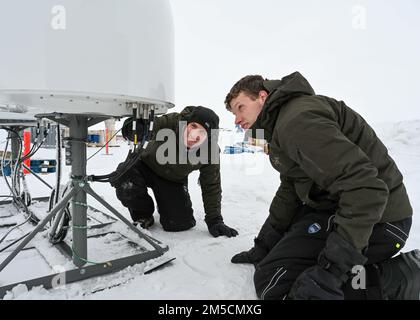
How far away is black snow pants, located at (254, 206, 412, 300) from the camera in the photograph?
1.13 metres

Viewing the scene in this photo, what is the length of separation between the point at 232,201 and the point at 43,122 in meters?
1.80

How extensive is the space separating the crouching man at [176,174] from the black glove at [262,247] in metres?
0.40

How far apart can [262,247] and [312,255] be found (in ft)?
1.33

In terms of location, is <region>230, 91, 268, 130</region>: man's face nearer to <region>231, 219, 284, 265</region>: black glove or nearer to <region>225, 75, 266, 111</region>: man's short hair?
<region>225, 75, 266, 111</region>: man's short hair

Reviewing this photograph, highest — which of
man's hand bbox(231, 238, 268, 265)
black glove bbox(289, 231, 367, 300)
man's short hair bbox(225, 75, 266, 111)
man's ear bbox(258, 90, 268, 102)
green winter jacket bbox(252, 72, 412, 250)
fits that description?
man's short hair bbox(225, 75, 266, 111)

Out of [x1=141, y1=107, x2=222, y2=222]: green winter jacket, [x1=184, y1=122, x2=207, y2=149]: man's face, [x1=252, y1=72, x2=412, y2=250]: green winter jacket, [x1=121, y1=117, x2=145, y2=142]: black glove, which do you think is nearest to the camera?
[x1=252, y1=72, x2=412, y2=250]: green winter jacket

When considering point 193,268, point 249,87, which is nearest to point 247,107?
point 249,87

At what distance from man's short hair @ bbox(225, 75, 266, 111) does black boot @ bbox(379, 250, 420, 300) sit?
33.8 inches

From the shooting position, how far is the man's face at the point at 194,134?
6.21 ft

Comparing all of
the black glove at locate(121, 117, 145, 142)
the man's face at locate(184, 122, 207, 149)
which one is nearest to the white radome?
the black glove at locate(121, 117, 145, 142)

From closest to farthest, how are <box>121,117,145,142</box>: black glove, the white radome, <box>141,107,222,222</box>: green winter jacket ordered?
the white radome → <box>121,117,145,142</box>: black glove → <box>141,107,222,222</box>: green winter jacket

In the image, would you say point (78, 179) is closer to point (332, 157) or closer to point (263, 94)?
point (263, 94)

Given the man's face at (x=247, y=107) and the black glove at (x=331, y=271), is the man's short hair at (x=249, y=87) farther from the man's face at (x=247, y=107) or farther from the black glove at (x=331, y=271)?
the black glove at (x=331, y=271)

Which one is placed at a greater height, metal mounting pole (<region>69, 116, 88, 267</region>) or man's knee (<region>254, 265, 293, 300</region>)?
metal mounting pole (<region>69, 116, 88, 267</region>)
